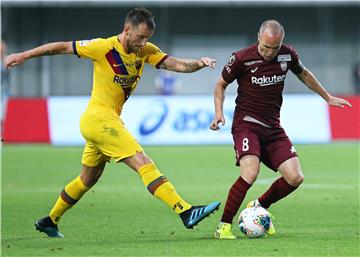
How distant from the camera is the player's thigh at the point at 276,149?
10.7 m

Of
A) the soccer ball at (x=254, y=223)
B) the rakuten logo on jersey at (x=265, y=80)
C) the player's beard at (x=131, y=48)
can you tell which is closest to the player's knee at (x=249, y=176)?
the soccer ball at (x=254, y=223)

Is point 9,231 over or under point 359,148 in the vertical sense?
over

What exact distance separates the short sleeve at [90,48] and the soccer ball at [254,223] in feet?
7.42

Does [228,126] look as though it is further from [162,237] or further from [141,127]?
[162,237]

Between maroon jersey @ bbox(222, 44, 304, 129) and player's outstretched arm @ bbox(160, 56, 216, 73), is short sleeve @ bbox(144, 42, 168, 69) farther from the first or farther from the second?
maroon jersey @ bbox(222, 44, 304, 129)

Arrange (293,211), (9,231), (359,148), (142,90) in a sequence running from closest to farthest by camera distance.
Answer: (9,231) < (293,211) < (359,148) < (142,90)

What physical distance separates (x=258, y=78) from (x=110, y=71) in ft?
5.22

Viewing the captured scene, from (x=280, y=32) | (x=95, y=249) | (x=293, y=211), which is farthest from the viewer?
(x=293, y=211)

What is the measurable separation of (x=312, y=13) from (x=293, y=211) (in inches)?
1136

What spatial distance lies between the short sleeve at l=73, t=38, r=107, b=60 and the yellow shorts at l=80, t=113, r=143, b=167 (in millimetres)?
625

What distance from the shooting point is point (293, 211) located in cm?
1327

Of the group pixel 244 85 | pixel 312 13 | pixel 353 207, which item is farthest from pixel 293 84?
pixel 244 85

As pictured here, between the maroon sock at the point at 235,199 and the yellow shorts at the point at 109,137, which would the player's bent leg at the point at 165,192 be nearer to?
the yellow shorts at the point at 109,137

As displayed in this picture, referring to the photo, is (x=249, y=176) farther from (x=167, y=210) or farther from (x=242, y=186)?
(x=167, y=210)
